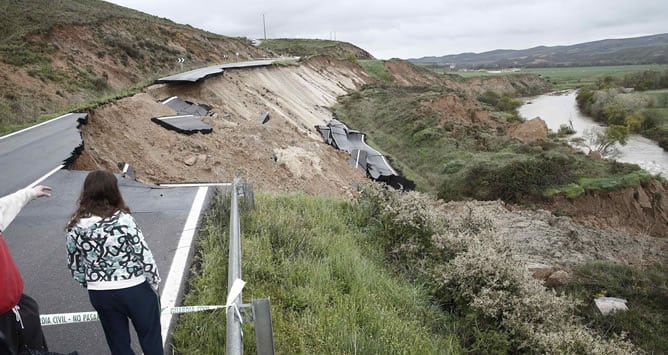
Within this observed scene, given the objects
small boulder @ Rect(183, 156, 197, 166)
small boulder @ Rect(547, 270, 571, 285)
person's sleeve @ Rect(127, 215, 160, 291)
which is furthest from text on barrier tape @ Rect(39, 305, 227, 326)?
small boulder @ Rect(547, 270, 571, 285)

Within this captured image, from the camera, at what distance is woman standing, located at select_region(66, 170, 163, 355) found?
2828mm

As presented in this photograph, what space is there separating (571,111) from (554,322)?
2408 inches

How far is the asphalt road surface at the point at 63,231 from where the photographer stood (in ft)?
12.2

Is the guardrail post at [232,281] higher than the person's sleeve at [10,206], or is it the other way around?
the person's sleeve at [10,206]

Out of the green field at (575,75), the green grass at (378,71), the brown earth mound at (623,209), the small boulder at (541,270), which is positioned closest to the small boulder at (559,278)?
the small boulder at (541,270)

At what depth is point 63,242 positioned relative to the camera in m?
5.23

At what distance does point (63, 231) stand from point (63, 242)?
88 cm

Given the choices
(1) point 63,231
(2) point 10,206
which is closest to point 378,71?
(1) point 63,231

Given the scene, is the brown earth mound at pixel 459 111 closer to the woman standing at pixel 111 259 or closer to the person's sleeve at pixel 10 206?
the woman standing at pixel 111 259

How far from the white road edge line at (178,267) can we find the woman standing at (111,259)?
21.7 inches

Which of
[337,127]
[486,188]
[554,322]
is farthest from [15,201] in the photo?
[337,127]

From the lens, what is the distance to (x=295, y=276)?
15.4 ft

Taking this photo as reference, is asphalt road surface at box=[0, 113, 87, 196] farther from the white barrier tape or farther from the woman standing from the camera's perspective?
the woman standing

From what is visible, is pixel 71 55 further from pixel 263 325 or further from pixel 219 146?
pixel 263 325
